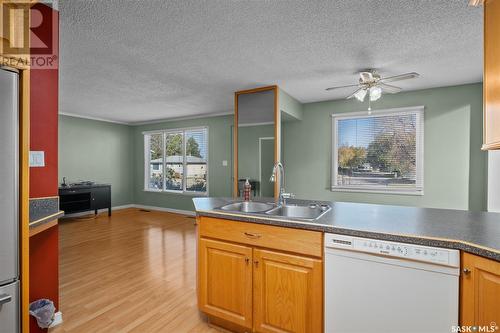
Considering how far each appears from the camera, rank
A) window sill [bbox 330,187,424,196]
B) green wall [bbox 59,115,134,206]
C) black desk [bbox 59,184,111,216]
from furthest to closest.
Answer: green wall [bbox 59,115,134,206], black desk [bbox 59,184,111,216], window sill [bbox 330,187,424,196]

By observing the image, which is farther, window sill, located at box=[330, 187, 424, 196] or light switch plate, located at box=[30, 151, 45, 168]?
window sill, located at box=[330, 187, 424, 196]

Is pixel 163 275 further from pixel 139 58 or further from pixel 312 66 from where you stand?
pixel 312 66

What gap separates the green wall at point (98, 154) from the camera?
5.78m

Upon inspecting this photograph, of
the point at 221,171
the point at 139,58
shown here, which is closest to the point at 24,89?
the point at 139,58

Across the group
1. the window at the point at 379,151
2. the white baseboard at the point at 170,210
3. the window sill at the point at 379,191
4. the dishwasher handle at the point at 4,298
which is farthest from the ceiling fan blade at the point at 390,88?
the white baseboard at the point at 170,210

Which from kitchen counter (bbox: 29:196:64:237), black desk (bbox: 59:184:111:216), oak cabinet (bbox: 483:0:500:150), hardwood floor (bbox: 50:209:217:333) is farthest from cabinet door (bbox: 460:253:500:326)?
black desk (bbox: 59:184:111:216)

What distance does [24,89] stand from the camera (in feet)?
3.79

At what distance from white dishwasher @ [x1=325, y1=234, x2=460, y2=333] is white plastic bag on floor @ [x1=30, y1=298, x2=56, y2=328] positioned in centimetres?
187

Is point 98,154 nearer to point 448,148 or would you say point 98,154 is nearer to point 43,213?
point 43,213

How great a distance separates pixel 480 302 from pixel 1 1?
245cm

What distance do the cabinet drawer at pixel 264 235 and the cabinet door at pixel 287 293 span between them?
6 centimetres

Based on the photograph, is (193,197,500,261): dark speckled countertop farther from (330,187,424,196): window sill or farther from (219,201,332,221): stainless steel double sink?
(330,187,424,196): window sill

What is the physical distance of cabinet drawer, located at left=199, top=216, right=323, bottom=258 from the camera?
1.58 meters

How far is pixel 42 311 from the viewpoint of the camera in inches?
68.6
